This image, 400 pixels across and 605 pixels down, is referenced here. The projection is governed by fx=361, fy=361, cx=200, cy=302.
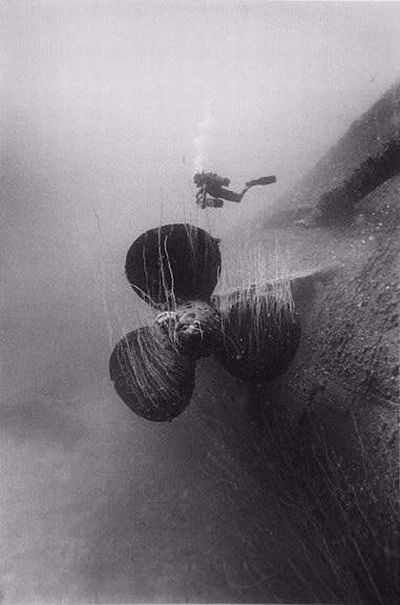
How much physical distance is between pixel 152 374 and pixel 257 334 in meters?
1.40

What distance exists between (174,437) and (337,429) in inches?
135

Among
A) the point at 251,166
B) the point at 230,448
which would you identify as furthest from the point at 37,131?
the point at 230,448

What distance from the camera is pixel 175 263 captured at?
4676 millimetres

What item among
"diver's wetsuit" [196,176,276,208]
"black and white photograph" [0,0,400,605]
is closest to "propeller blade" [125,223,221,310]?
"black and white photograph" [0,0,400,605]

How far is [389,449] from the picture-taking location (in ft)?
12.7

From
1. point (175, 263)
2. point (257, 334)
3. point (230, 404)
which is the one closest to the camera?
point (257, 334)

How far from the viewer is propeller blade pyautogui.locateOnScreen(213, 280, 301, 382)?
14.8 ft

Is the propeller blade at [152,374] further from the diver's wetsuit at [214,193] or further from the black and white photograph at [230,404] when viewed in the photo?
the diver's wetsuit at [214,193]

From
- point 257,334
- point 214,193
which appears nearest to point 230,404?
point 257,334

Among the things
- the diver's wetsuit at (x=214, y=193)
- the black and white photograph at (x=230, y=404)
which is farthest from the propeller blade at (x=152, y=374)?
the diver's wetsuit at (x=214, y=193)

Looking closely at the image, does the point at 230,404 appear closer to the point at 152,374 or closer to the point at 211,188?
the point at 152,374

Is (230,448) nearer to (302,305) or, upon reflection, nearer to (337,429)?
(337,429)

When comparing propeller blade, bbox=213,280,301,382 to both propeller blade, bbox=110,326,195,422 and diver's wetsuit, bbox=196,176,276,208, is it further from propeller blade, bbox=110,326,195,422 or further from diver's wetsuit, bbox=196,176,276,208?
diver's wetsuit, bbox=196,176,276,208

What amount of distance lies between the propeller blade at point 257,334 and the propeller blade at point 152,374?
0.59 m
